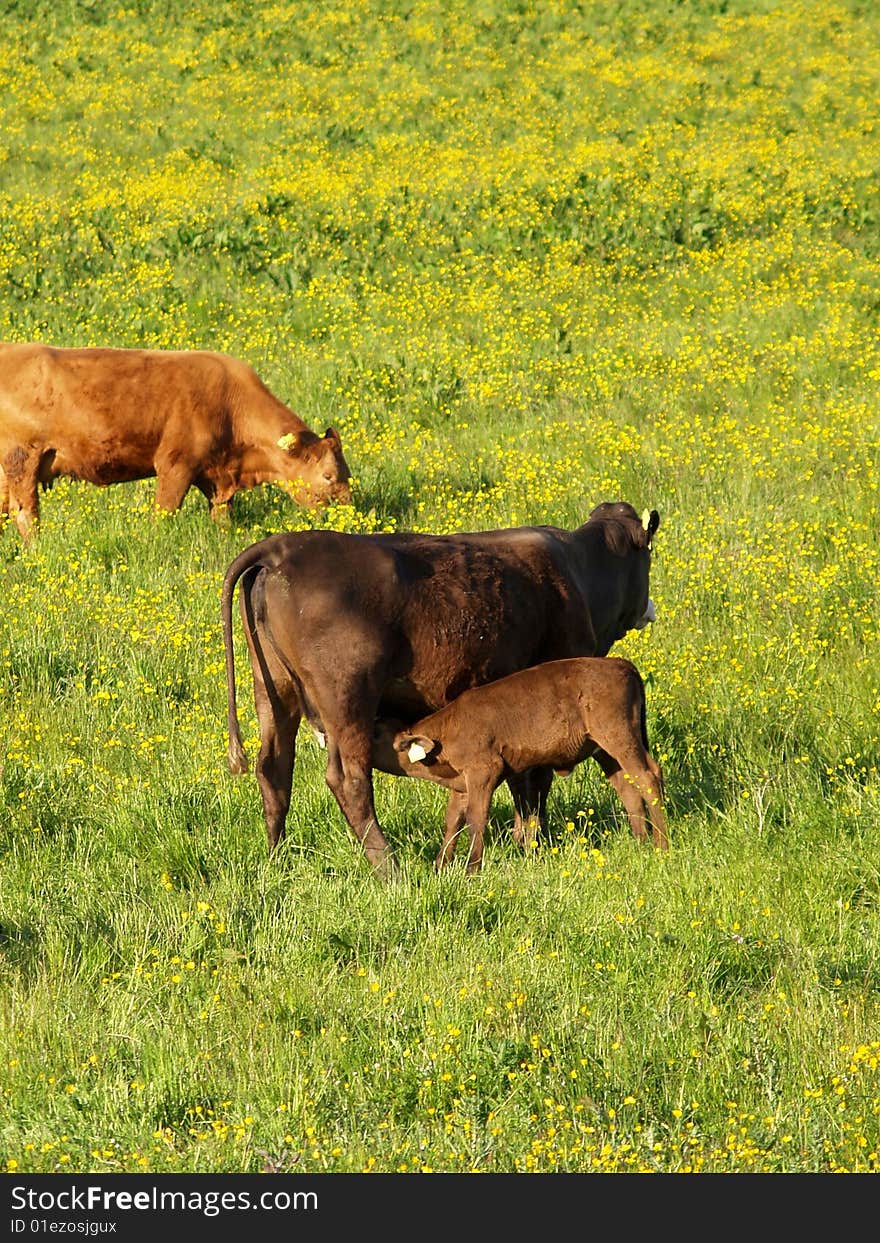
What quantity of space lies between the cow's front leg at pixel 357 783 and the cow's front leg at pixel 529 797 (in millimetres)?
735

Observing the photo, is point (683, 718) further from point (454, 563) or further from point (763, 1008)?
point (763, 1008)

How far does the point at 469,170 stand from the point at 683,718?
16.8 m

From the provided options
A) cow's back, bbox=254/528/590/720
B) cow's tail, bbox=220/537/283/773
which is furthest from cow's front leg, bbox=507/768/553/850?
cow's tail, bbox=220/537/283/773

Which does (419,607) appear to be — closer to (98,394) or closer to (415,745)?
(415,745)

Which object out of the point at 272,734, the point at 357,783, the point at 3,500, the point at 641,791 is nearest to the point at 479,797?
the point at 357,783

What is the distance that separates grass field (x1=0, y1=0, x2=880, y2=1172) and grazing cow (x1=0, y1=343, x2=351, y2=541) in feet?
1.30

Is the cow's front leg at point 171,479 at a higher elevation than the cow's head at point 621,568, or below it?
below

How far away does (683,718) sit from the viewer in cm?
969

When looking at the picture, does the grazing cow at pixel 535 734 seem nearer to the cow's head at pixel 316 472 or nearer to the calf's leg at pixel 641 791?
the calf's leg at pixel 641 791

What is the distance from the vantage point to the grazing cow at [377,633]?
7723 millimetres

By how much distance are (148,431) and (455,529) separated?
104 inches

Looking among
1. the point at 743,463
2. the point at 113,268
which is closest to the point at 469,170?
the point at 113,268

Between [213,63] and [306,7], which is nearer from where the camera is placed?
[213,63]

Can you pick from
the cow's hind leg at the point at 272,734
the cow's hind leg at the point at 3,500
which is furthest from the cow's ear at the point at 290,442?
the cow's hind leg at the point at 272,734
